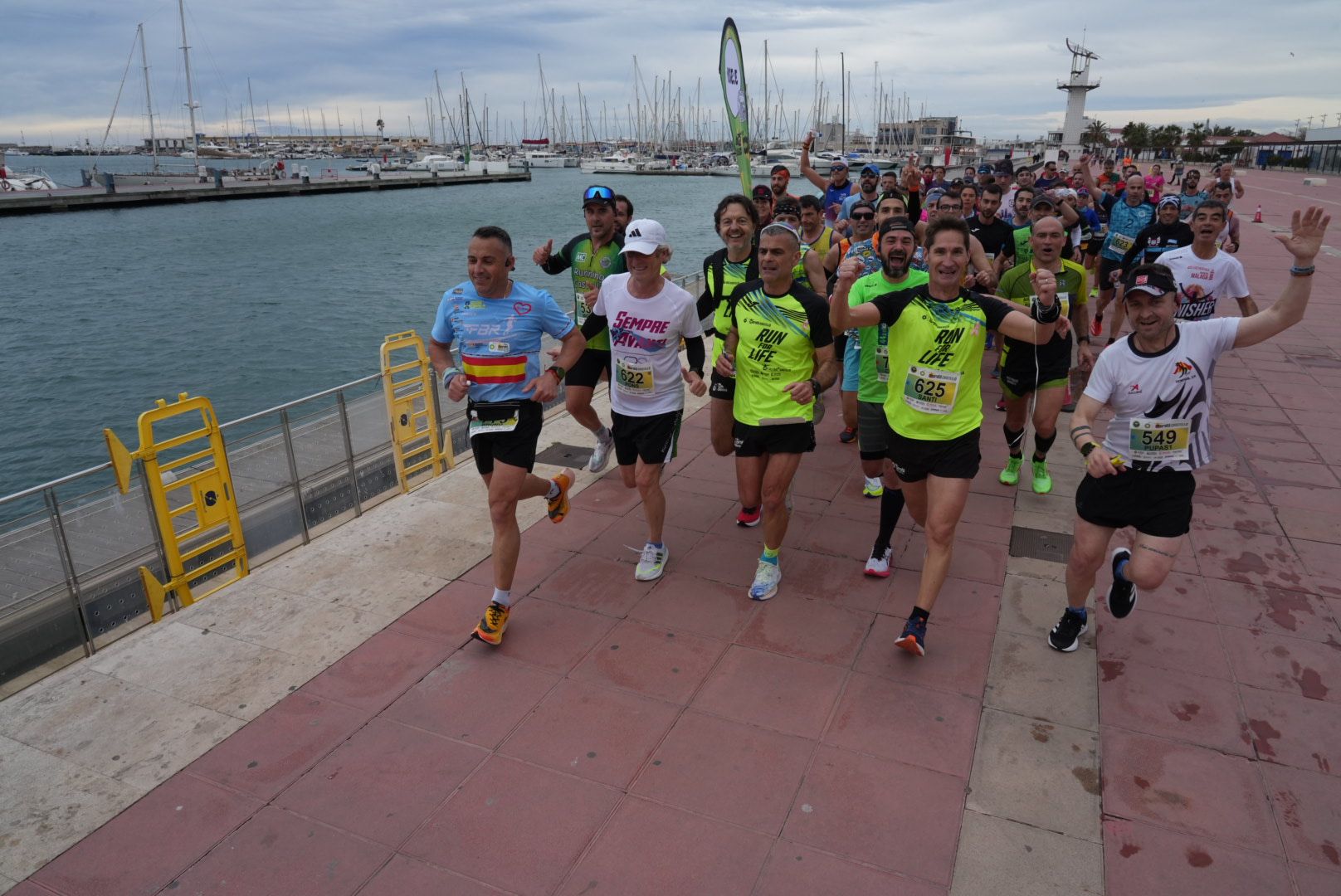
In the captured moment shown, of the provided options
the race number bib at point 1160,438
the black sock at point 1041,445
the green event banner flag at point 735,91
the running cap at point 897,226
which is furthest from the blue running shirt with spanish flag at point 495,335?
the green event banner flag at point 735,91

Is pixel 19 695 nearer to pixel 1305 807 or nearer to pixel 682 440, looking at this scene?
pixel 682 440

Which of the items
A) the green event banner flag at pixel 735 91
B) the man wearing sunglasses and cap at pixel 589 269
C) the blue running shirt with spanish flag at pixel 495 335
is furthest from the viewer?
the green event banner flag at pixel 735 91

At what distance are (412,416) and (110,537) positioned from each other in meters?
2.20

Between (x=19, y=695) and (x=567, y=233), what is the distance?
47.8 metres

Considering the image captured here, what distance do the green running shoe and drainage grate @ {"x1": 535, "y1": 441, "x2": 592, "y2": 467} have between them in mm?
3423

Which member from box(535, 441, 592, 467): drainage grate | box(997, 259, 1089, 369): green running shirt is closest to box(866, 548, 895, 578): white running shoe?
box(997, 259, 1089, 369): green running shirt

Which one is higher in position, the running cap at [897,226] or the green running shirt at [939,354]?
the running cap at [897,226]

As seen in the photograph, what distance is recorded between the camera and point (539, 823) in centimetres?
→ 311

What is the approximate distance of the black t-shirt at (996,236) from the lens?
24.7ft

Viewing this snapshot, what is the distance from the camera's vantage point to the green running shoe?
19.8 ft

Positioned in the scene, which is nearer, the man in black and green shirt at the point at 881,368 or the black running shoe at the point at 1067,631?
the black running shoe at the point at 1067,631

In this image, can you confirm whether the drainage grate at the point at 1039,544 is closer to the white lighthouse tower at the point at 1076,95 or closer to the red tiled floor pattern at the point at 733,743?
the red tiled floor pattern at the point at 733,743

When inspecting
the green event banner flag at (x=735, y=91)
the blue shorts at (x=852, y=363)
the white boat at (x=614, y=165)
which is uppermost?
the white boat at (x=614, y=165)

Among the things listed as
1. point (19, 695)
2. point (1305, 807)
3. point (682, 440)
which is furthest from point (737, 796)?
point (682, 440)
